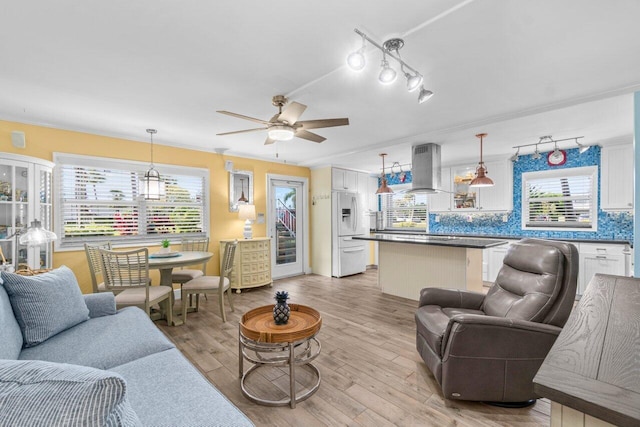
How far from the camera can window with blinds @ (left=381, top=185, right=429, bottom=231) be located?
264 inches

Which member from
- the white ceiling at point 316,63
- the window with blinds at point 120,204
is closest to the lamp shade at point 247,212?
the window with blinds at point 120,204

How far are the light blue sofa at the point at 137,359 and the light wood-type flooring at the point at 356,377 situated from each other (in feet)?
2.22

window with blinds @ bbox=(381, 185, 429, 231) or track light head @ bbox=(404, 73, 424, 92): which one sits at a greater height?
track light head @ bbox=(404, 73, 424, 92)

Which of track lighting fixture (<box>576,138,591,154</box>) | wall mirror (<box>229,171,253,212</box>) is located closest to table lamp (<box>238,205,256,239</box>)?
wall mirror (<box>229,171,253,212</box>)

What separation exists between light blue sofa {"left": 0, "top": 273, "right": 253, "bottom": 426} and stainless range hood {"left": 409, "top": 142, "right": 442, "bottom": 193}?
3.95 meters

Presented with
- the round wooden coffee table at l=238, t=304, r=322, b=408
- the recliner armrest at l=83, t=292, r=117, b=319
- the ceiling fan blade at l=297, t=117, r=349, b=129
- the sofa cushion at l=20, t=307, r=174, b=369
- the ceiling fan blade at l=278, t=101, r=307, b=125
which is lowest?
the round wooden coffee table at l=238, t=304, r=322, b=408

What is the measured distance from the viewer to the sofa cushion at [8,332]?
1.41 metres

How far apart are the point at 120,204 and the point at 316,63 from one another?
11.6 ft

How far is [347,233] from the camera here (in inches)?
240

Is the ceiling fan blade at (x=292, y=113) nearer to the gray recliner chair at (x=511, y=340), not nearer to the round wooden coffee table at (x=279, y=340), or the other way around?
the round wooden coffee table at (x=279, y=340)

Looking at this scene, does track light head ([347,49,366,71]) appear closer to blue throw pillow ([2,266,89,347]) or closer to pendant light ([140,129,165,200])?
blue throw pillow ([2,266,89,347])

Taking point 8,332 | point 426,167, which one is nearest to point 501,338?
point 8,332

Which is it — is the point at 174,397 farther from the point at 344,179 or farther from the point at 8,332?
the point at 344,179

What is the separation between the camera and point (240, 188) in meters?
5.26
